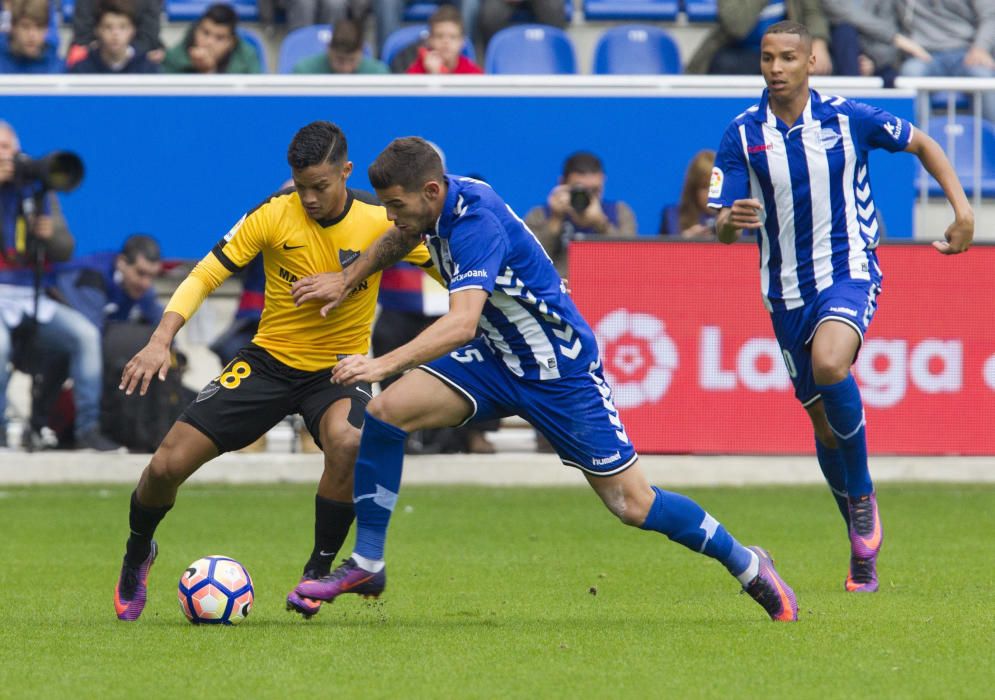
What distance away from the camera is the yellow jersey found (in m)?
7.08

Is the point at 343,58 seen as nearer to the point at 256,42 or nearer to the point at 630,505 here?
the point at 256,42

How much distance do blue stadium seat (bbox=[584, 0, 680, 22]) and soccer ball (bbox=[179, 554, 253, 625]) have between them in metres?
11.0

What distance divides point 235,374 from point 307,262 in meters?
0.57

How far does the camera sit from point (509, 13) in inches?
629

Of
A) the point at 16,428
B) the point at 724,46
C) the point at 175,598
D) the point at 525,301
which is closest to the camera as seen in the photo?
the point at 525,301

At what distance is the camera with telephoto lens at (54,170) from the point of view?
37.8 feet

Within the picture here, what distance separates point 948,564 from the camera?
8.27m

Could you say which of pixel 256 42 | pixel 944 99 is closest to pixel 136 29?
pixel 256 42

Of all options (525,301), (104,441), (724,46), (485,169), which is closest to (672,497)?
(525,301)

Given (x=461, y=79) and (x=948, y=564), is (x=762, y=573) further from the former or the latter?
(x=461, y=79)

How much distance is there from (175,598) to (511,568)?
1.75 m

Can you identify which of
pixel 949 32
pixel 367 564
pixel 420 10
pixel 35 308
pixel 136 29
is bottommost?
pixel 367 564

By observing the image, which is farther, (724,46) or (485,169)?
(724,46)

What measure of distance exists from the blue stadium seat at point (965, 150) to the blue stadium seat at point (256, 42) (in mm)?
6048
